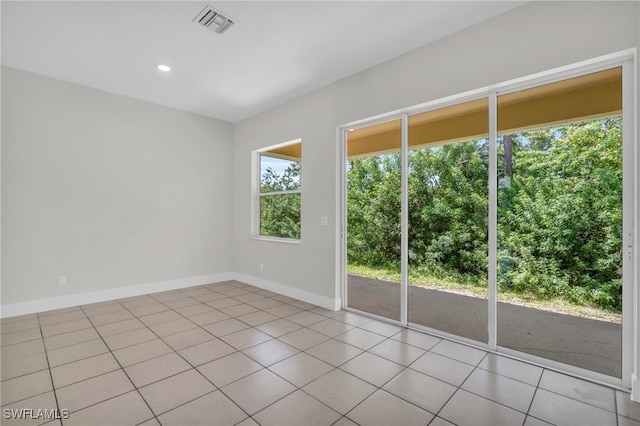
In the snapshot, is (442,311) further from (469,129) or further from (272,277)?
(272,277)

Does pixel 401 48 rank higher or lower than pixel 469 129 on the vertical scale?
higher

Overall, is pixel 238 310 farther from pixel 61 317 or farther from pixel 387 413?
pixel 387 413

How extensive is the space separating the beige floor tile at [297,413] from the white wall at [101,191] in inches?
135

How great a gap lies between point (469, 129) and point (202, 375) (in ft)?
10.2

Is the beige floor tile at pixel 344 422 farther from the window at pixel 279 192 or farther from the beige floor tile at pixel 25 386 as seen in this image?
the window at pixel 279 192

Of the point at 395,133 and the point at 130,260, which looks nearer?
the point at 395,133

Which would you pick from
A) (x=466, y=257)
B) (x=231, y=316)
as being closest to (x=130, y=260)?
(x=231, y=316)

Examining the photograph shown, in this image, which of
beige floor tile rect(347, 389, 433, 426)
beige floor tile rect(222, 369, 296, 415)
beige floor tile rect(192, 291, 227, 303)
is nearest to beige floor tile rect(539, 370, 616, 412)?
beige floor tile rect(347, 389, 433, 426)

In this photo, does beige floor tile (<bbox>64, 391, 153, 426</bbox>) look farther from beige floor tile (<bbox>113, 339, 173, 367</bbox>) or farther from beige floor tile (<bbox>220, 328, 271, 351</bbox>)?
beige floor tile (<bbox>220, 328, 271, 351</bbox>)

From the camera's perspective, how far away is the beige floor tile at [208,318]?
329cm

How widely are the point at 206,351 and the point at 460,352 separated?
2.24 m

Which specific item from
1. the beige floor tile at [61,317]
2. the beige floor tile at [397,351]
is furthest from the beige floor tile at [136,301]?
the beige floor tile at [397,351]

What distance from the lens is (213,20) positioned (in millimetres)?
2531

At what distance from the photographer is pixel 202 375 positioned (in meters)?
2.21
